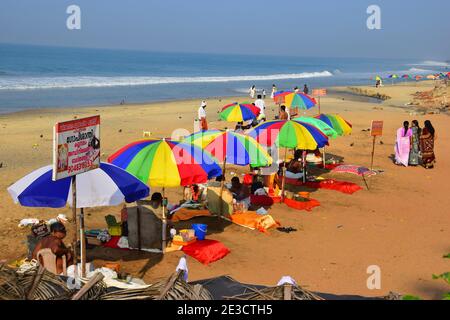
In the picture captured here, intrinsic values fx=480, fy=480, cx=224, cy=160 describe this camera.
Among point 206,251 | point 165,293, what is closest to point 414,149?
point 206,251

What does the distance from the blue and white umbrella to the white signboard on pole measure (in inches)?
28.4

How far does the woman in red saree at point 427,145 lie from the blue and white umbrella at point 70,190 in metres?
11.1

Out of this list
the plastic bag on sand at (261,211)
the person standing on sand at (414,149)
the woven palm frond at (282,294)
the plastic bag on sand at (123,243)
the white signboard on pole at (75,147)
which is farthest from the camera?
the person standing on sand at (414,149)

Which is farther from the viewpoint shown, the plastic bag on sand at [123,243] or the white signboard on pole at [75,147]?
the plastic bag on sand at [123,243]

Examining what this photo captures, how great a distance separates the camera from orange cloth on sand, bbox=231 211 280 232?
378 inches

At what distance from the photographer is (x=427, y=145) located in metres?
14.8

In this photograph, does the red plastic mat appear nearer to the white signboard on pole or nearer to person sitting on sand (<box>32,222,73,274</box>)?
person sitting on sand (<box>32,222,73,274</box>)

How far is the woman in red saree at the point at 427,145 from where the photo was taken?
14805mm

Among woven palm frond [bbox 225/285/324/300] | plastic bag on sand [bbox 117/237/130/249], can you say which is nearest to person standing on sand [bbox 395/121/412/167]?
plastic bag on sand [bbox 117/237/130/249]

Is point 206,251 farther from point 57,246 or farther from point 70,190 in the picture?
point 70,190

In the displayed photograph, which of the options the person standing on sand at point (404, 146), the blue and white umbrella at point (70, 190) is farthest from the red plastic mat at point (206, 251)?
the person standing on sand at point (404, 146)

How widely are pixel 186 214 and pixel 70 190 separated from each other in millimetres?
4097

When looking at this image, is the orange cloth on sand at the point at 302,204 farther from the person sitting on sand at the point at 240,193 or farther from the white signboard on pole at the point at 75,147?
the white signboard on pole at the point at 75,147

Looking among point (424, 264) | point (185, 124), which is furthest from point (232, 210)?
point (185, 124)
